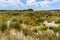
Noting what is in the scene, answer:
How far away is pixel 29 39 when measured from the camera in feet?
34.4

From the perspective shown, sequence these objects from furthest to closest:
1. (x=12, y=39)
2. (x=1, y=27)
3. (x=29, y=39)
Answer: (x=1, y=27) < (x=29, y=39) < (x=12, y=39)

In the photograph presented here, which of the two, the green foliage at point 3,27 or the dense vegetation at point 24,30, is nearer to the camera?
the dense vegetation at point 24,30

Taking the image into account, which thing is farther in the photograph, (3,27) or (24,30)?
(3,27)

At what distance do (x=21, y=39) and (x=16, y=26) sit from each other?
1019cm

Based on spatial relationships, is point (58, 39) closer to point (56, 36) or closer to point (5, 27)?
point (56, 36)

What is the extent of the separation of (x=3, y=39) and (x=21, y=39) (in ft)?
2.61

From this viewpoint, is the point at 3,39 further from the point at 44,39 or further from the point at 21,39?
the point at 44,39

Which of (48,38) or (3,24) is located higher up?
(48,38)

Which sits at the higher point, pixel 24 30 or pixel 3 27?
pixel 24 30

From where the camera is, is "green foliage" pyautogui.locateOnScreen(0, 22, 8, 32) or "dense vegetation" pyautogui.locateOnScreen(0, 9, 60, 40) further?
"green foliage" pyautogui.locateOnScreen(0, 22, 8, 32)

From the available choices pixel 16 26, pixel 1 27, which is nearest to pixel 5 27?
pixel 1 27

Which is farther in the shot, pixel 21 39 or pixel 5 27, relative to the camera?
pixel 5 27

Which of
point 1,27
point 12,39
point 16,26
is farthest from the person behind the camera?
point 16,26

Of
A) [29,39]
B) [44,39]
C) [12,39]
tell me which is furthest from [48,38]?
[12,39]
